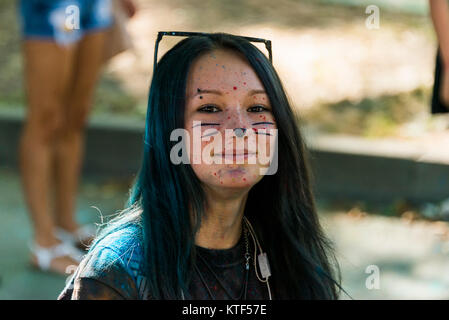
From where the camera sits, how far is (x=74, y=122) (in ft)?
13.6

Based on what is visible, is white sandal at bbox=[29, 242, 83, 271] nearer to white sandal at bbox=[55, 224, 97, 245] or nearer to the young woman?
white sandal at bbox=[55, 224, 97, 245]

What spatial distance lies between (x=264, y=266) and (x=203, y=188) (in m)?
0.25

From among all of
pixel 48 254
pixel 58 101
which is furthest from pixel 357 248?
pixel 58 101

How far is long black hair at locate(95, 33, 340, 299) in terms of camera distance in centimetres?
168

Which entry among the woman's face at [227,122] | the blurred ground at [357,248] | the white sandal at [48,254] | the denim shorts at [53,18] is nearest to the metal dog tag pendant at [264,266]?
the woman's face at [227,122]

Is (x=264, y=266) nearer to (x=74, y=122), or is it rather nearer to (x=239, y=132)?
(x=239, y=132)

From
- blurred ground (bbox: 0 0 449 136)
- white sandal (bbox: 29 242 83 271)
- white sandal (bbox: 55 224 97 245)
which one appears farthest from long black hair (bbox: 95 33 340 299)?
blurred ground (bbox: 0 0 449 136)

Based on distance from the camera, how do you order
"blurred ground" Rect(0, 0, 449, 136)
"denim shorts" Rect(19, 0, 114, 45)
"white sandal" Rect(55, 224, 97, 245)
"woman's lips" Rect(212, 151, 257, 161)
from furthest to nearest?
"blurred ground" Rect(0, 0, 449, 136), "white sandal" Rect(55, 224, 97, 245), "denim shorts" Rect(19, 0, 114, 45), "woman's lips" Rect(212, 151, 257, 161)

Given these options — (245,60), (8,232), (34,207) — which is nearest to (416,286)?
(34,207)

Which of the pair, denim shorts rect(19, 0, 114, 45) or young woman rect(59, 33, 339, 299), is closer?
young woman rect(59, 33, 339, 299)

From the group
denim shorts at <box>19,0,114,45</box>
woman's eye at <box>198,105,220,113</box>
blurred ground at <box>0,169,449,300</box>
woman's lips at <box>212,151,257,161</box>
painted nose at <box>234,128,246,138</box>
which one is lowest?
blurred ground at <box>0,169,449,300</box>

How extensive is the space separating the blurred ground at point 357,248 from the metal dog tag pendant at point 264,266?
1.72 metres

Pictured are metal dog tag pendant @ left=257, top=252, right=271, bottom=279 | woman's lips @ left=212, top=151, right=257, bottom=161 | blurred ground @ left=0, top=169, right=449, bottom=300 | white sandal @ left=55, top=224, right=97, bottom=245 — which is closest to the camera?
woman's lips @ left=212, top=151, right=257, bottom=161
